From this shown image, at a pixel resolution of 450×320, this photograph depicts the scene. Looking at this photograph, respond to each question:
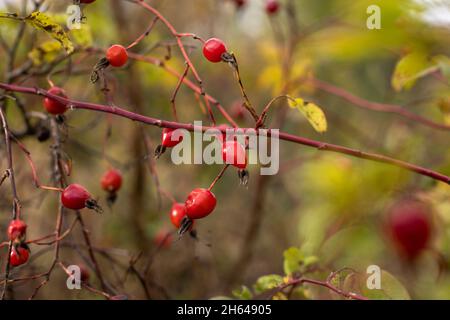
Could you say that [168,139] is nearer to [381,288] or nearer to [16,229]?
[16,229]

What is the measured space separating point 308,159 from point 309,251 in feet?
1.83

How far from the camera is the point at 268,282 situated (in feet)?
3.64

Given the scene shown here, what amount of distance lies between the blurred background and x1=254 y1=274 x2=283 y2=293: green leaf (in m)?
0.08

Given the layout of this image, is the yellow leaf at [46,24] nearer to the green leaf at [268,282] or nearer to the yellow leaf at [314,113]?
the yellow leaf at [314,113]

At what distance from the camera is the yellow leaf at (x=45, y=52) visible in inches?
45.6

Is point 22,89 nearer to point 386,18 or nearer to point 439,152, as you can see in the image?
point 386,18

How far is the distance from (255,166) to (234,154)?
5.41ft

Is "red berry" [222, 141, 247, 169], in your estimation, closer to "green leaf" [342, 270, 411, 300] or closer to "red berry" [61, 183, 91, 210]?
"red berry" [61, 183, 91, 210]

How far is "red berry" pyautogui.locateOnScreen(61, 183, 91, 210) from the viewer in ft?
2.82

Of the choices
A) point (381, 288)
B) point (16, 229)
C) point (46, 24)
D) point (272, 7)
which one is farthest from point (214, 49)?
point (272, 7)

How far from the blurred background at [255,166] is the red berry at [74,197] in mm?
161

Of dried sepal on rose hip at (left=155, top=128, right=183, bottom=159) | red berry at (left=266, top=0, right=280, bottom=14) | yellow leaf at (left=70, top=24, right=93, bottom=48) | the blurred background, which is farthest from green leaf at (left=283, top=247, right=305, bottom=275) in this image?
red berry at (left=266, top=0, right=280, bottom=14)

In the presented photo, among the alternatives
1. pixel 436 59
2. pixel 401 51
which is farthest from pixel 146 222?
pixel 436 59

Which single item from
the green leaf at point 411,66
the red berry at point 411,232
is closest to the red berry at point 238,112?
the green leaf at point 411,66
